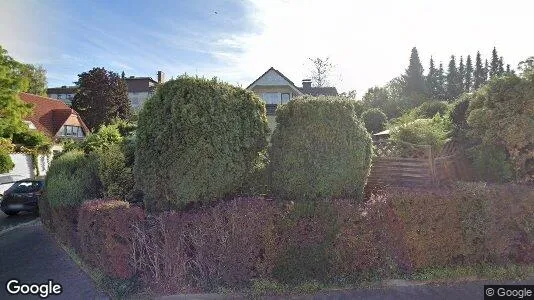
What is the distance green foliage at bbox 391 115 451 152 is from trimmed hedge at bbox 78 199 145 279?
5.93 m

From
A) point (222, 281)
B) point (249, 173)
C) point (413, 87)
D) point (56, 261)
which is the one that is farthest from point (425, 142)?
point (413, 87)

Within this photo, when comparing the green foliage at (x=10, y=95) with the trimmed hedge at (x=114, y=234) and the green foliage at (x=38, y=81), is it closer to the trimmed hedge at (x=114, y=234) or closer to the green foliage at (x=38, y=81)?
the trimmed hedge at (x=114, y=234)

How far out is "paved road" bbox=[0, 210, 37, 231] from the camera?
10.8 m

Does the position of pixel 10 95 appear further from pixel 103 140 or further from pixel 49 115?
pixel 49 115

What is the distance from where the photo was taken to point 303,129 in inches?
196

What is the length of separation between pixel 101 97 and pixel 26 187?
26.1 meters

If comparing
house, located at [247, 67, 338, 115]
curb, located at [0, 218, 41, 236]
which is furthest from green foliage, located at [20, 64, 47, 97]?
curb, located at [0, 218, 41, 236]

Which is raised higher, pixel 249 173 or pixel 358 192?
pixel 249 173

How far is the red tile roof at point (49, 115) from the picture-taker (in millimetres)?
34031

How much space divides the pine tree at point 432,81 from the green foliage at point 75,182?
63687 millimetres

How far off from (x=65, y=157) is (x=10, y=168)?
15.2 metres

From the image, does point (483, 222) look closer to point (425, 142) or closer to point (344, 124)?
point (344, 124)

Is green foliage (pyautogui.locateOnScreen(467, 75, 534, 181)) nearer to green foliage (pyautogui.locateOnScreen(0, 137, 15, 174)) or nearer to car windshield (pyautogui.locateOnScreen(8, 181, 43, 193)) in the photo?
car windshield (pyautogui.locateOnScreen(8, 181, 43, 193))

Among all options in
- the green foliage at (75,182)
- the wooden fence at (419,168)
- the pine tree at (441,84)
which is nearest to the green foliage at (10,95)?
the green foliage at (75,182)
